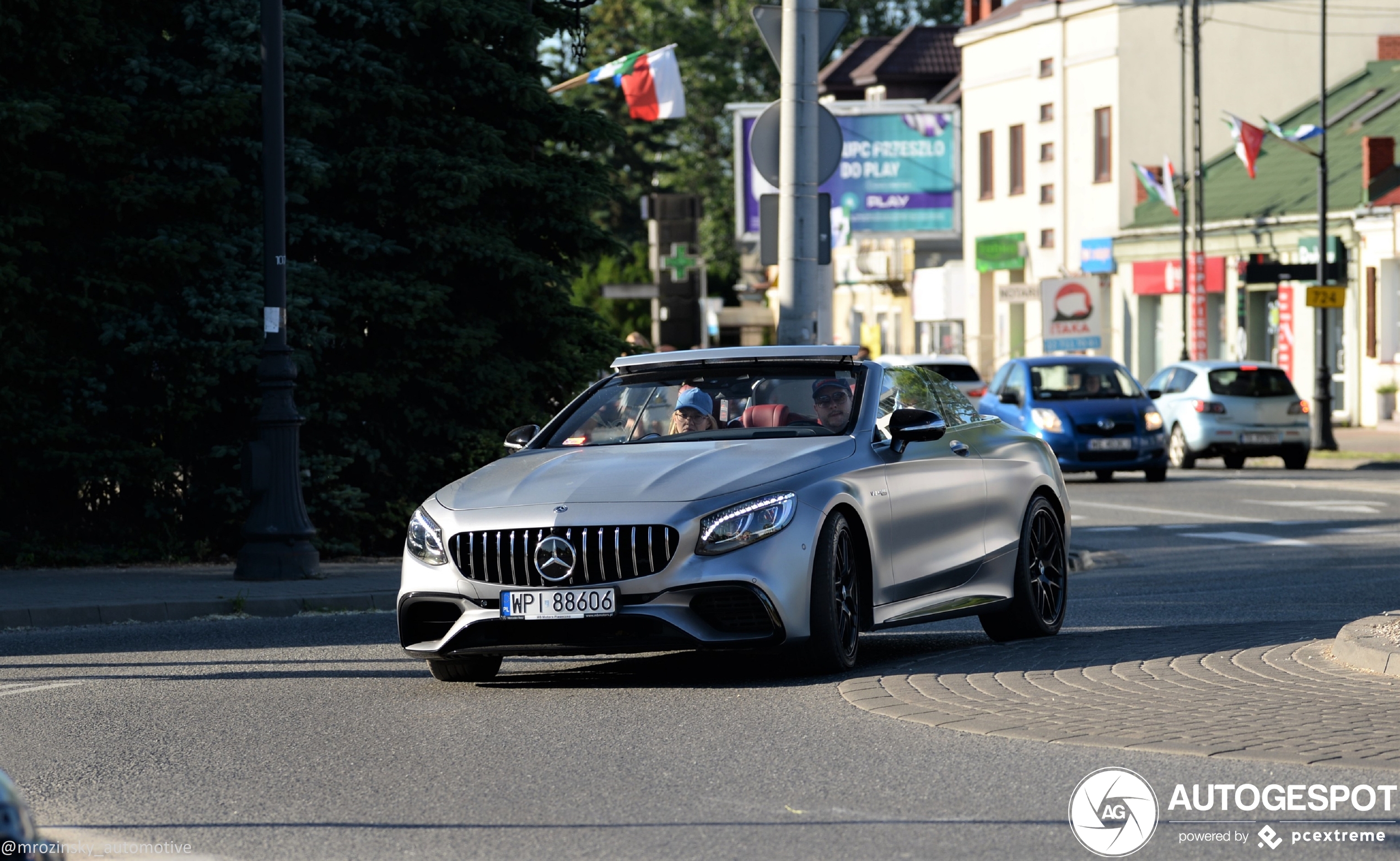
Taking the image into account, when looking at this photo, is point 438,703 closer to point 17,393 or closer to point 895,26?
point 17,393

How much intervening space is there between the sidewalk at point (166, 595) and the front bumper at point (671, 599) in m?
4.65

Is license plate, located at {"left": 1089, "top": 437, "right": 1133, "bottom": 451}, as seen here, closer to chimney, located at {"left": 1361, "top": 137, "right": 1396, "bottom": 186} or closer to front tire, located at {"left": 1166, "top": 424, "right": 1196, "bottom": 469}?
front tire, located at {"left": 1166, "top": 424, "right": 1196, "bottom": 469}

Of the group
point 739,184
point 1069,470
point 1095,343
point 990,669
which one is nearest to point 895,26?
point 739,184

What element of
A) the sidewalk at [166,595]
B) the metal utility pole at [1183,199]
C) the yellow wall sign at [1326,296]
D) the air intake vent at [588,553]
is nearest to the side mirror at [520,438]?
the air intake vent at [588,553]

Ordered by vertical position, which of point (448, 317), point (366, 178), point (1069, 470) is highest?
point (366, 178)

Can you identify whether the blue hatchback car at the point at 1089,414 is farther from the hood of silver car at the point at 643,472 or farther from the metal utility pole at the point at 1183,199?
the hood of silver car at the point at 643,472

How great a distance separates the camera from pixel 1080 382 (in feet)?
97.9

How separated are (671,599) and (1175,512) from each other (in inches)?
585

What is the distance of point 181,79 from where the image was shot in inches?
677

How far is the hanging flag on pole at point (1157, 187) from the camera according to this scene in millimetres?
50656

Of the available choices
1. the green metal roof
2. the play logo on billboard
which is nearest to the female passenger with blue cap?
the green metal roof

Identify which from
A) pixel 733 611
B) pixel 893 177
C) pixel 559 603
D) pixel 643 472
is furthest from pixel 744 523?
pixel 893 177

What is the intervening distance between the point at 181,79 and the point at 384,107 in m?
1.68

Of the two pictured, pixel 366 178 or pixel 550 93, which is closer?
pixel 366 178
